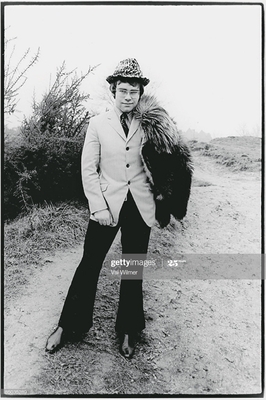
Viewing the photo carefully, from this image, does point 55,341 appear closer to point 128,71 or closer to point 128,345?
point 128,345

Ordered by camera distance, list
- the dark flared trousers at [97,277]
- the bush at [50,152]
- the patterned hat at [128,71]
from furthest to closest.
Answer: the bush at [50,152]
the dark flared trousers at [97,277]
the patterned hat at [128,71]

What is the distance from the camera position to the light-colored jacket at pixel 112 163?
1.83 meters

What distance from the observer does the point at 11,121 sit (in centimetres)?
212

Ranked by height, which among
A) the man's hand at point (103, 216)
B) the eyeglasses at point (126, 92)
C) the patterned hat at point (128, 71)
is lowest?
the man's hand at point (103, 216)

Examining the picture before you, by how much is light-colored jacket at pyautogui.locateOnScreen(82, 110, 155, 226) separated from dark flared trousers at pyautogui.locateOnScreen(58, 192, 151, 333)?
0.06 metres

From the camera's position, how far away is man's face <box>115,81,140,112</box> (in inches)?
71.2

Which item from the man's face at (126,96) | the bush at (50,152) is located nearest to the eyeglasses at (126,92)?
the man's face at (126,96)

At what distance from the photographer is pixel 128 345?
6.47 feet

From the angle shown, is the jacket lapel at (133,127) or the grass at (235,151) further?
the grass at (235,151)

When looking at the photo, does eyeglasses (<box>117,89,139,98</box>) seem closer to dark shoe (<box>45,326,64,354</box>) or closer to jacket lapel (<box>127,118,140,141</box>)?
jacket lapel (<box>127,118,140,141</box>)

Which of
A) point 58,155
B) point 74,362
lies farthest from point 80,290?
point 58,155

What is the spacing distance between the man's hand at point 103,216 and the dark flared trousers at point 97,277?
0.21ft

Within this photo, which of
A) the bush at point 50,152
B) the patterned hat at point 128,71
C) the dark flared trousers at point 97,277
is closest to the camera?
the patterned hat at point 128,71

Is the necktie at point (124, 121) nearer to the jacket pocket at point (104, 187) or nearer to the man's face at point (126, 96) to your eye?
the man's face at point (126, 96)
